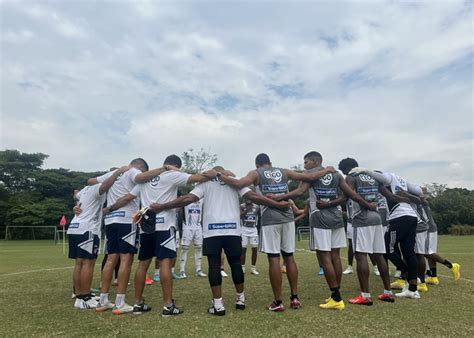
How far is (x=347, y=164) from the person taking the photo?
23.7 ft

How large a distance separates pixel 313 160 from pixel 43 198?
54.1 meters

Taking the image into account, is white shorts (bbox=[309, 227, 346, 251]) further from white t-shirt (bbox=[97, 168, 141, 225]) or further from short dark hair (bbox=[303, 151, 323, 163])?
white t-shirt (bbox=[97, 168, 141, 225])

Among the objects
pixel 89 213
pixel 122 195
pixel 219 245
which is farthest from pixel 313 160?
pixel 89 213

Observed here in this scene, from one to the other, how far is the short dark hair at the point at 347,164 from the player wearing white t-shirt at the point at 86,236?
4017 millimetres

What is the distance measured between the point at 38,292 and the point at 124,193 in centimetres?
311

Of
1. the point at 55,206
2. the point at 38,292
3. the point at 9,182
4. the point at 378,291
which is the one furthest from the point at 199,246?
the point at 9,182

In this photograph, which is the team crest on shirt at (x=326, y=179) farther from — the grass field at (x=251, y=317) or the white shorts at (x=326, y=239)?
the grass field at (x=251, y=317)

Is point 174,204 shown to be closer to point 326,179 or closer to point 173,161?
point 173,161

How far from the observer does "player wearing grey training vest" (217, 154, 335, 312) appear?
589 centimetres

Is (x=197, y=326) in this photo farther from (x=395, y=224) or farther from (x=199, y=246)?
(x=199, y=246)

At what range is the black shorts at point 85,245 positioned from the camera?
21.4 feet

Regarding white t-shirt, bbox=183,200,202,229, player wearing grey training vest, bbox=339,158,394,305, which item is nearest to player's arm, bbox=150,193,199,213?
player wearing grey training vest, bbox=339,158,394,305

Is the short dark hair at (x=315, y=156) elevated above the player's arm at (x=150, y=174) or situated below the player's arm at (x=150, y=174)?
above


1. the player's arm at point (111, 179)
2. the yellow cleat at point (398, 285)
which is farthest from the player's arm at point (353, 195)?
the player's arm at point (111, 179)
